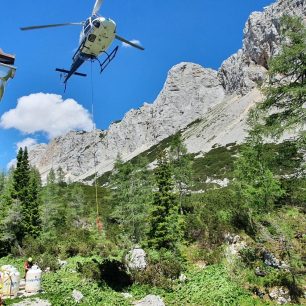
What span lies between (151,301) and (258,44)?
144 metres

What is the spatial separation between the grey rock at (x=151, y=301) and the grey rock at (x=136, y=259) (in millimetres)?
3103

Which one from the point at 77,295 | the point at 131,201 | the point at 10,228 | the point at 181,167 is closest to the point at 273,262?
the point at 77,295

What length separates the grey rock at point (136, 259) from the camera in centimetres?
2241

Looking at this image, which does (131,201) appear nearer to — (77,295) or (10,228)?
(10,228)

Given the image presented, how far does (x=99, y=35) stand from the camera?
19.8m

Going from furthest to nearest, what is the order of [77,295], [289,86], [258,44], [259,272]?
[258,44]
[259,272]
[77,295]
[289,86]

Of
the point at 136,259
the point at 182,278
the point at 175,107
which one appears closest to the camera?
the point at 182,278

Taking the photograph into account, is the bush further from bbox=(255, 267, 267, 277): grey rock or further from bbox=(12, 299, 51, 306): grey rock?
bbox=(12, 299, 51, 306): grey rock

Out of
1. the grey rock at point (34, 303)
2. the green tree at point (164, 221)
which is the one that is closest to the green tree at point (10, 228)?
the green tree at point (164, 221)

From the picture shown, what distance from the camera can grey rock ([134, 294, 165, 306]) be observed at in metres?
18.7

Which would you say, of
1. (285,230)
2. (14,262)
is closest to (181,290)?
(285,230)

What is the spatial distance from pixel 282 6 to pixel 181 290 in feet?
484

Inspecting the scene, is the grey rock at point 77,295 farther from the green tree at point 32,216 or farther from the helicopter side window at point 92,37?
the green tree at point 32,216

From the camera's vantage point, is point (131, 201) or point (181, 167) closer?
point (131, 201)
